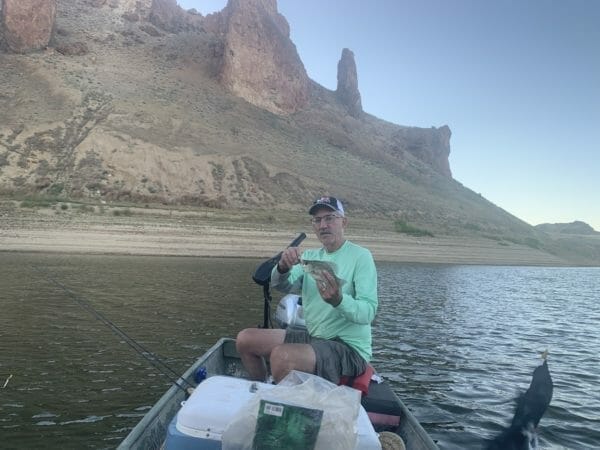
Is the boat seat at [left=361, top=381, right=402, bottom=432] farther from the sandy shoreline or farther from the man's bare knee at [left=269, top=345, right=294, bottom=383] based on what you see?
the sandy shoreline

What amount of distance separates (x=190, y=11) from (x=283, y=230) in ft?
303

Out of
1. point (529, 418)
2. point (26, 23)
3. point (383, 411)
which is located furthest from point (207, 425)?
point (26, 23)

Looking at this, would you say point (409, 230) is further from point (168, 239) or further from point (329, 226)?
point (329, 226)

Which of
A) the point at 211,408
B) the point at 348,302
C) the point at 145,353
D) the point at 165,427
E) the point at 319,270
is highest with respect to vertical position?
the point at 319,270

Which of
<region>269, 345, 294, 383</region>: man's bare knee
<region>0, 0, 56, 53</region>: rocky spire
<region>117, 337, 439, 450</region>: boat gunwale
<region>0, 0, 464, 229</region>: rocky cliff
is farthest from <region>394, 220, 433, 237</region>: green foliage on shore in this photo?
<region>0, 0, 56, 53</region>: rocky spire

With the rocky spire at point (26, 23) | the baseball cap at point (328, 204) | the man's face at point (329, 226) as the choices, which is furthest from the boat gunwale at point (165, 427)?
the rocky spire at point (26, 23)

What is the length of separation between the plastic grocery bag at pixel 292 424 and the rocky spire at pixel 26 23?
8293cm

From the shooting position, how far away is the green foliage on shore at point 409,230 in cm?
5562

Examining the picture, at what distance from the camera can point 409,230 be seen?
5622cm

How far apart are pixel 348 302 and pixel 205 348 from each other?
7691 mm

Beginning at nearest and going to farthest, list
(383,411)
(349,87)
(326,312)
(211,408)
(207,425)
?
(207,425), (211,408), (326,312), (383,411), (349,87)

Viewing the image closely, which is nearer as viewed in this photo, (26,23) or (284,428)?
(284,428)

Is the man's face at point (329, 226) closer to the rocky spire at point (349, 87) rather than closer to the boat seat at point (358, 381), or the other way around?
the boat seat at point (358, 381)

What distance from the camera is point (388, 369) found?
35.8ft
